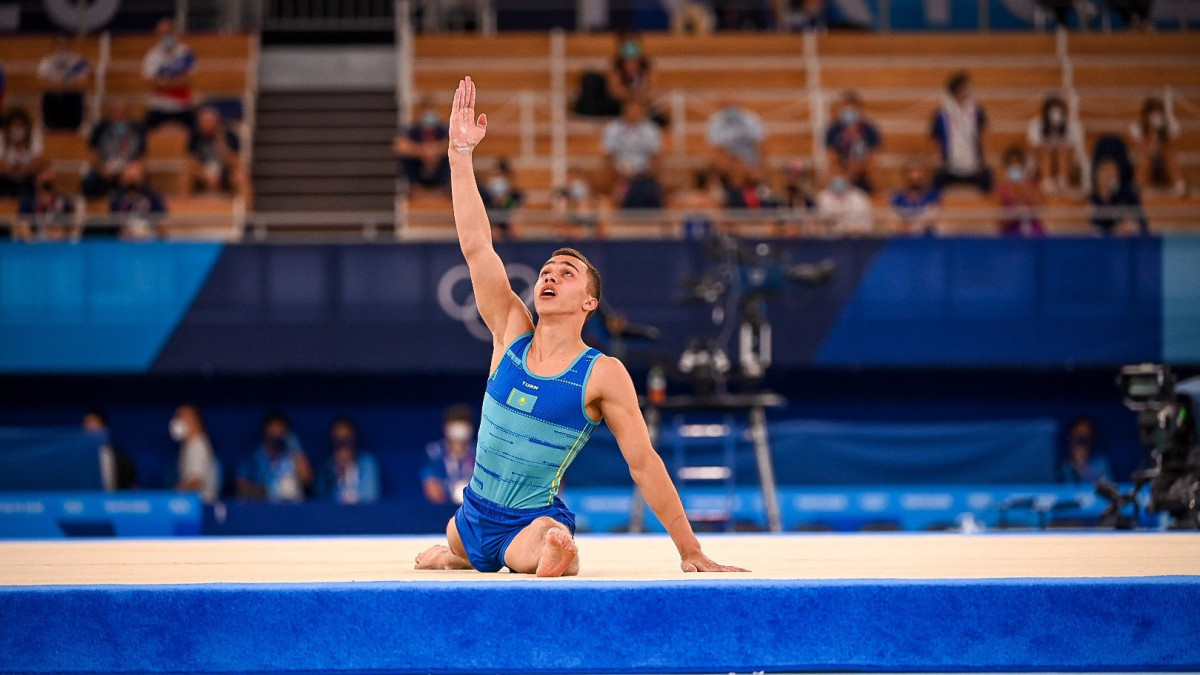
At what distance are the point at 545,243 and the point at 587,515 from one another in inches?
104

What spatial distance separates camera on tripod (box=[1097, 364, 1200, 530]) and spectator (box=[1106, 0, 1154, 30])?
896 centimetres

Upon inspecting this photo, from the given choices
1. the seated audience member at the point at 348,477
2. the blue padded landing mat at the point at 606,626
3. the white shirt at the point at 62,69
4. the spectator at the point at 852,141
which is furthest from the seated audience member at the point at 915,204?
the white shirt at the point at 62,69

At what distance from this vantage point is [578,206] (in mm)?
11461

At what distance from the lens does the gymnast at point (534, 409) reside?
3.92 metres

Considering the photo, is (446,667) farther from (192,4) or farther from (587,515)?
(192,4)

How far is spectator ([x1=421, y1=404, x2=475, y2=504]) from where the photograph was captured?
33.0 ft

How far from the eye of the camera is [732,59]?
552 inches

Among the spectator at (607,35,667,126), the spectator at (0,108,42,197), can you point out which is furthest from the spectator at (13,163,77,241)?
the spectator at (607,35,667,126)

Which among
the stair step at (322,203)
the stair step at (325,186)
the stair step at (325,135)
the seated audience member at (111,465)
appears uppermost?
the stair step at (325,135)

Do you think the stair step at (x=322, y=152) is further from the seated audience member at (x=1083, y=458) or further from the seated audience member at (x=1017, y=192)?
the seated audience member at (x=1083, y=458)

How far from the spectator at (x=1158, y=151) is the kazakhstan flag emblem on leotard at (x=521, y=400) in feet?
33.4

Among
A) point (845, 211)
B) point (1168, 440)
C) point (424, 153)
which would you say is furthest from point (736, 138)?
point (1168, 440)

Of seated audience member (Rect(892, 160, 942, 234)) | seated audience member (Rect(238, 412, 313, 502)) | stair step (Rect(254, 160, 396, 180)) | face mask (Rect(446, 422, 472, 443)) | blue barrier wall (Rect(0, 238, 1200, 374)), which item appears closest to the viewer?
face mask (Rect(446, 422, 472, 443))

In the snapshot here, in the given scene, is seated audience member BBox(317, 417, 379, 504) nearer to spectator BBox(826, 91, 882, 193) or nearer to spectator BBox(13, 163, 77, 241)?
spectator BBox(13, 163, 77, 241)
